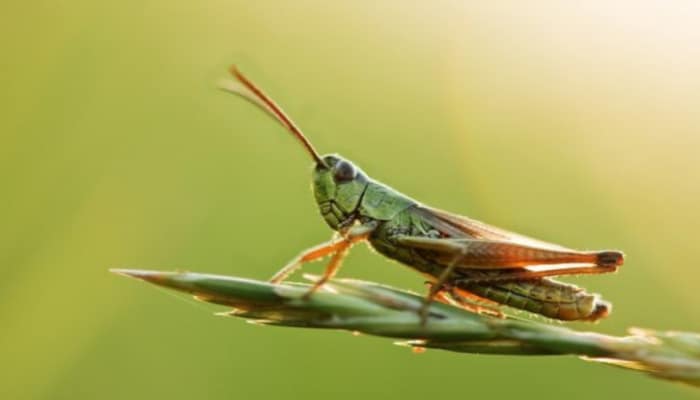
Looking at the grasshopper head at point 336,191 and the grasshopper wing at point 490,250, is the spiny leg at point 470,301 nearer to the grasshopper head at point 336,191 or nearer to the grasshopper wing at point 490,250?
the grasshopper wing at point 490,250

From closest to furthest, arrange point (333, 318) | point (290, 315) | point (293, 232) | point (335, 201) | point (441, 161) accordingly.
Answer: point (333, 318) < point (290, 315) < point (335, 201) < point (293, 232) < point (441, 161)

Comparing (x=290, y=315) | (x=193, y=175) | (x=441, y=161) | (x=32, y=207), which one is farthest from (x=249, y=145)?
(x=290, y=315)

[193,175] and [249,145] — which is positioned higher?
[249,145]

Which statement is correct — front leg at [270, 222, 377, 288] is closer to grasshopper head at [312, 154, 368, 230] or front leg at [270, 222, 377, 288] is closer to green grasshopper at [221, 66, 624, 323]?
green grasshopper at [221, 66, 624, 323]

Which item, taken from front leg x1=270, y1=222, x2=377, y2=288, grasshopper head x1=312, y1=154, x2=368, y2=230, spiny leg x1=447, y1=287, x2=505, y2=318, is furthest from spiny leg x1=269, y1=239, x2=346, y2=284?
spiny leg x1=447, y1=287, x2=505, y2=318

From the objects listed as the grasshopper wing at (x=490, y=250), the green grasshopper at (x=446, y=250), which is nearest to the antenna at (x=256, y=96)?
the green grasshopper at (x=446, y=250)

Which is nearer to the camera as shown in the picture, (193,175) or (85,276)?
(85,276)

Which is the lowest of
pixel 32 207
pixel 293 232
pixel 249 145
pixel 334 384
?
pixel 334 384

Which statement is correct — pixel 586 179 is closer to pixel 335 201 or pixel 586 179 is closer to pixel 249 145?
pixel 249 145
